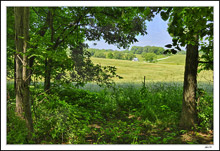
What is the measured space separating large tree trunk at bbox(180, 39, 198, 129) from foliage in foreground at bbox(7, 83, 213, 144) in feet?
0.67

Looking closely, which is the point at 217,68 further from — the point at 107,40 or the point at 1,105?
the point at 107,40

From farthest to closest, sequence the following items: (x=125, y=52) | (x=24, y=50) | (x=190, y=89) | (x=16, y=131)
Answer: (x=125, y=52) → (x=190, y=89) → (x=16, y=131) → (x=24, y=50)

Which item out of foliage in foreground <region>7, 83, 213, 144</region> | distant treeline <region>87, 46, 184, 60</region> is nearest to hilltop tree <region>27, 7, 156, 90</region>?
distant treeline <region>87, 46, 184, 60</region>

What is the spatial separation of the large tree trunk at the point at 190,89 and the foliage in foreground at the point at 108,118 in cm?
20

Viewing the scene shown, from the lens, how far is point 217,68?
94.0 inches

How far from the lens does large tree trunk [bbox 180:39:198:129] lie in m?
3.55

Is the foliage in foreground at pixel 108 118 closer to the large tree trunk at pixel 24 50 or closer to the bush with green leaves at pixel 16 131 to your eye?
the bush with green leaves at pixel 16 131

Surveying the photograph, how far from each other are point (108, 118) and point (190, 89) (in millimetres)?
2313

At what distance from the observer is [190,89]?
3629 millimetres

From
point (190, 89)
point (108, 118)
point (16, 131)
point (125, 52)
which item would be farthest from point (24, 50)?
point (125, 52)

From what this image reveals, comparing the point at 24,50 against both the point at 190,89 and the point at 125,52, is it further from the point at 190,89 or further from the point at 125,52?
the point at 125,52

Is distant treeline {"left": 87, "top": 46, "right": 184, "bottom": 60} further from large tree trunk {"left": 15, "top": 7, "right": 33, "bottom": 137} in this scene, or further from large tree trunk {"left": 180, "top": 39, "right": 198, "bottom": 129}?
large tree trunk {"left": 15, "top": 7, "right": 33, "bottom": 137}

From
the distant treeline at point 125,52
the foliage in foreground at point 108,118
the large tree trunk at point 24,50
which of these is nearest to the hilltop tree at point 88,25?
the distant treeline at point 125,52

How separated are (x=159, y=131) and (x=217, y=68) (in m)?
1.98
